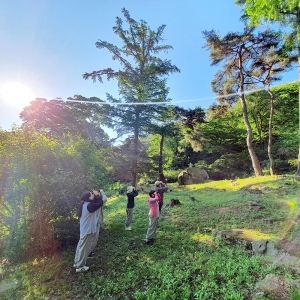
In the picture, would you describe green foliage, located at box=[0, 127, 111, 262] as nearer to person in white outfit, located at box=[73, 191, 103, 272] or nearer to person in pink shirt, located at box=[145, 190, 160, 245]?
person in white outfit, located at box=[73, 191, 103, 272]

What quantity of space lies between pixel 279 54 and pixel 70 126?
15462mm

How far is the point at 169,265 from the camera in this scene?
359cm

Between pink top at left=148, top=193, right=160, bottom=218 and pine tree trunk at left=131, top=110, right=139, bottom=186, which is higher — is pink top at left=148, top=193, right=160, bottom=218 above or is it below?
below

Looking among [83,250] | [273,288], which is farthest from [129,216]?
[273,288]

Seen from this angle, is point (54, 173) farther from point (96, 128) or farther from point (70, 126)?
point (70, 126)

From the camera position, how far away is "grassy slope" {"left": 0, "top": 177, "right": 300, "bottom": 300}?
2.95 m

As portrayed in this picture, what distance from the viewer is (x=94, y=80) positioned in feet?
40.1

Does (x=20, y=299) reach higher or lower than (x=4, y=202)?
lower

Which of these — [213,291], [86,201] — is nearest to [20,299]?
[86,201]

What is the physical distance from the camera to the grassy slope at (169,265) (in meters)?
2.95

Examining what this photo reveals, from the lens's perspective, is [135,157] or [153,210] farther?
[135,157]

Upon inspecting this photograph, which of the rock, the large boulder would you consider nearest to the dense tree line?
the large boulder

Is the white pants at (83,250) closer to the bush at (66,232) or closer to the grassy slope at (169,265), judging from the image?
the grassy slope at (169,265)

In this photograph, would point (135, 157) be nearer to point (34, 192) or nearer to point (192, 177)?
point (192, 177)
